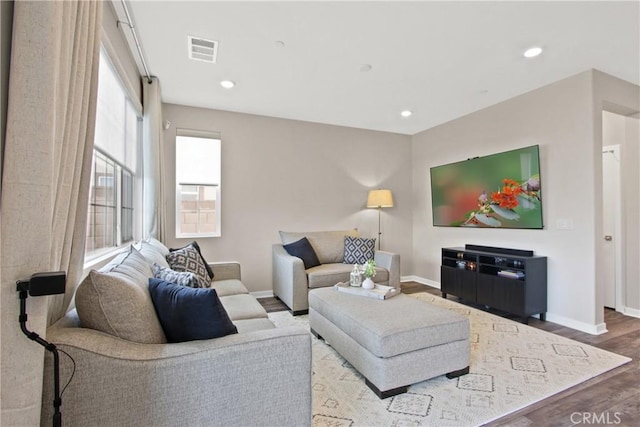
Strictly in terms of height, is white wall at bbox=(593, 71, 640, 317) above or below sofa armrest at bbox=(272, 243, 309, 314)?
above

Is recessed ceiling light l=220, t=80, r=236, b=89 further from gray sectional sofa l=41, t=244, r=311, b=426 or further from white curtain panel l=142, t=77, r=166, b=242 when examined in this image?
gray sectional sofa l=41, t=244, r=311, b=426

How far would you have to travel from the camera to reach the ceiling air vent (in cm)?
265

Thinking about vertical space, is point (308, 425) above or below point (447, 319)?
below

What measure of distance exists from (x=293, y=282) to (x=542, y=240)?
2.93 meters

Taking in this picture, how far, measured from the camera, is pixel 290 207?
187 inches

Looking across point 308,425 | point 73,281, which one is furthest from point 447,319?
point 73,281

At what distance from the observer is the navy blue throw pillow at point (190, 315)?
54.3 inches

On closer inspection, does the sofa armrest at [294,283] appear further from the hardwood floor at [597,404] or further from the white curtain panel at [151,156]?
the hardwood floor at [597,404]

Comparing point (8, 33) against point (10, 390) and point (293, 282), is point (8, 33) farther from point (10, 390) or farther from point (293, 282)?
point (293, 282)

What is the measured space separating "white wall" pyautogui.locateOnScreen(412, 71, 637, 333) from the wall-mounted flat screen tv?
0.11 m

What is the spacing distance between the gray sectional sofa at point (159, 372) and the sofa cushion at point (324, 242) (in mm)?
3026

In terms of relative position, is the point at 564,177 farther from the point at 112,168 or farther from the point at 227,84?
the point at 112,168

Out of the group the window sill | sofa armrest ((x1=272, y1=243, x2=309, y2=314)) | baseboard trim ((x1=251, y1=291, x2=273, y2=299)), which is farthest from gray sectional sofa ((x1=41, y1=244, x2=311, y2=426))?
baseboard trim ((x1=251, y1=291, x2=273, y2=299))

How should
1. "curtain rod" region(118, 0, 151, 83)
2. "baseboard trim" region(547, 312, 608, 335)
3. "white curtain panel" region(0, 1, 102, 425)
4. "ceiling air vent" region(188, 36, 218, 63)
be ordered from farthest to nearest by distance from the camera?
"baseboard trim" region(547, 312, 608, 335), "ceiling air vent" region(188, 36, 218, 63), "curtain rod" region(118, 0, 151, 83), "white curtain panel" region(0, 1, 102, 425)
